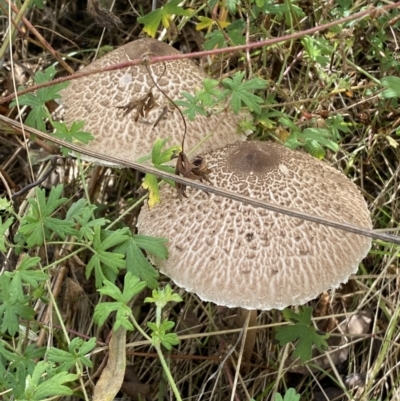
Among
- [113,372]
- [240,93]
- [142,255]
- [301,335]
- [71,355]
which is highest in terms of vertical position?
[240,93]

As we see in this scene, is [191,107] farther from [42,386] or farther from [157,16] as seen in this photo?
[42,386]

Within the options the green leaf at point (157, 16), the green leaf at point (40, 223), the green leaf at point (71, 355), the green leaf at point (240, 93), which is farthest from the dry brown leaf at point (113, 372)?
the green leaf at point (157, 16)

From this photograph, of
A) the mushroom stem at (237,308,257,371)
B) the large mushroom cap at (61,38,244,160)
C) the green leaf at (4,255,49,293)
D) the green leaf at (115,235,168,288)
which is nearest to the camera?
the green leaf at (4,255,49,293)

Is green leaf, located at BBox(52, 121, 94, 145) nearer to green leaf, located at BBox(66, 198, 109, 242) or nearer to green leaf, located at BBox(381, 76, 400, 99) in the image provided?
green leaf, located at BBox(66, 198, 109, 242)

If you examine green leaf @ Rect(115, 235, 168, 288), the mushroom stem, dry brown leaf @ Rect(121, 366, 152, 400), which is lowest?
dry brown leaf @ Rect(121, 366, 152, 400)

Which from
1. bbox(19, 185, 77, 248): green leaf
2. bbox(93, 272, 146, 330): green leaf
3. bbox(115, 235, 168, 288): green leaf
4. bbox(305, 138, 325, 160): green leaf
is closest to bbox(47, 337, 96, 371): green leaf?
bbox(93, 272, 146, 330): green leaf

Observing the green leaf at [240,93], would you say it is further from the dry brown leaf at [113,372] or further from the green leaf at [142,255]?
the dry brown leaf at [113,372]

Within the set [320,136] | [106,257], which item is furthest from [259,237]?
[320,136]

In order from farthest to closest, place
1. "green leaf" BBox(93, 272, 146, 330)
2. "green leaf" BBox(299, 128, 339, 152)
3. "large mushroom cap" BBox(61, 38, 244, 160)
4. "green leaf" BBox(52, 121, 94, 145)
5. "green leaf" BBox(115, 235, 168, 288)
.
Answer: "green leaf" BBox(299, 128, 339, 152) → "large mushroom cap" BBox(61, 38, 244, 160) → "green leaf" BBox(52, 121, 94, 145) → "green leaf" BBox(115, 235, 168, 288) → "green leaf" BBox(93, 272, 146, 330)
